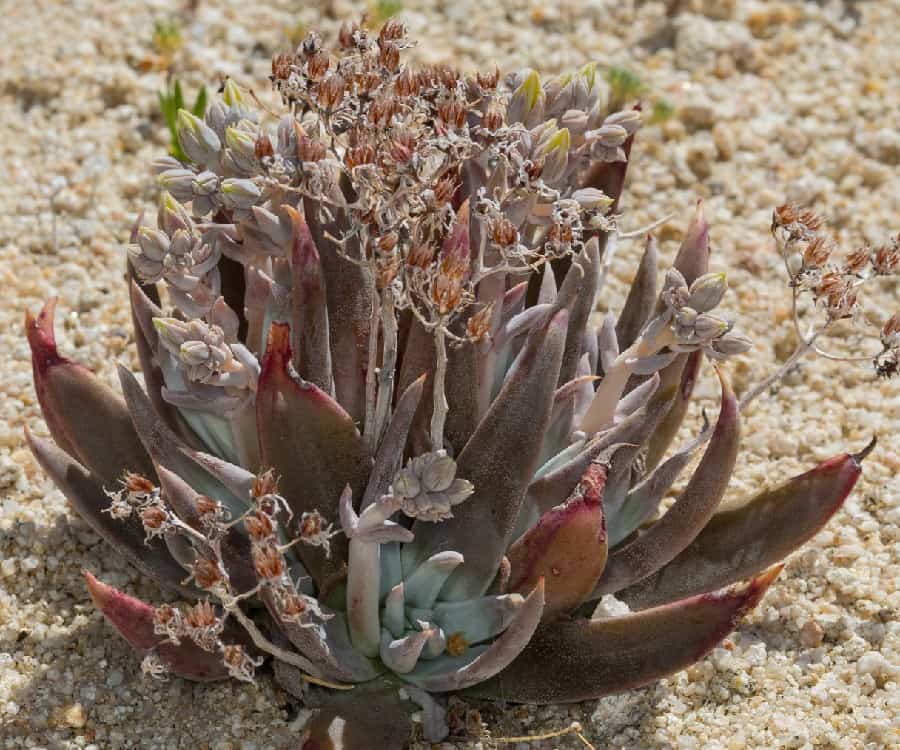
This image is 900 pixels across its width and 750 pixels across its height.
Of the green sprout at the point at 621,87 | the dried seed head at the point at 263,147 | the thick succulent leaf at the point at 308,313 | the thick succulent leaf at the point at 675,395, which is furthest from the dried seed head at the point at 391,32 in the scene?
the green sprout at the point at 621,87

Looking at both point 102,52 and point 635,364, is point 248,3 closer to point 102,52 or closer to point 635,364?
point 102,52

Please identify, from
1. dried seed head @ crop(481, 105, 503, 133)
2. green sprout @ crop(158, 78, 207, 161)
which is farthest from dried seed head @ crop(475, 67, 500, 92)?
green sprout @ crop(158, 78, 207, 161)

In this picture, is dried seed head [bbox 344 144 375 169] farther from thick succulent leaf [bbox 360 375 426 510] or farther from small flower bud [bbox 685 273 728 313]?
small flower bud [bbox 685 273 728 313]

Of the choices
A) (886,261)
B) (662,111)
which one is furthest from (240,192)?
(662,111)

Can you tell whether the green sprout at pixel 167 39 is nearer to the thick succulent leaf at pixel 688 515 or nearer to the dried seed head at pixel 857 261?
the thick succulent leaf at pixel 688 515

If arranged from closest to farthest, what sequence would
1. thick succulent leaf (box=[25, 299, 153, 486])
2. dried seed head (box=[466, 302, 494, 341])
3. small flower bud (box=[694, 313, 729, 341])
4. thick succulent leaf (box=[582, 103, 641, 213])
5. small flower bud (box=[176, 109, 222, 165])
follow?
dried seed head (box=[466, 302, 494, 341]) < small flower bud (box=[694, 313, 729, 341]) < small flower bud (box=[176, 109, 222, 165]) < thick succulent leaf (box=[25, 299, 153, 486]) < thick succulent leaf (box=[582, 103, 641, 213])

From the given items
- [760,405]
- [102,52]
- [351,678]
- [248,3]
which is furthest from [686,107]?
[351,678]
